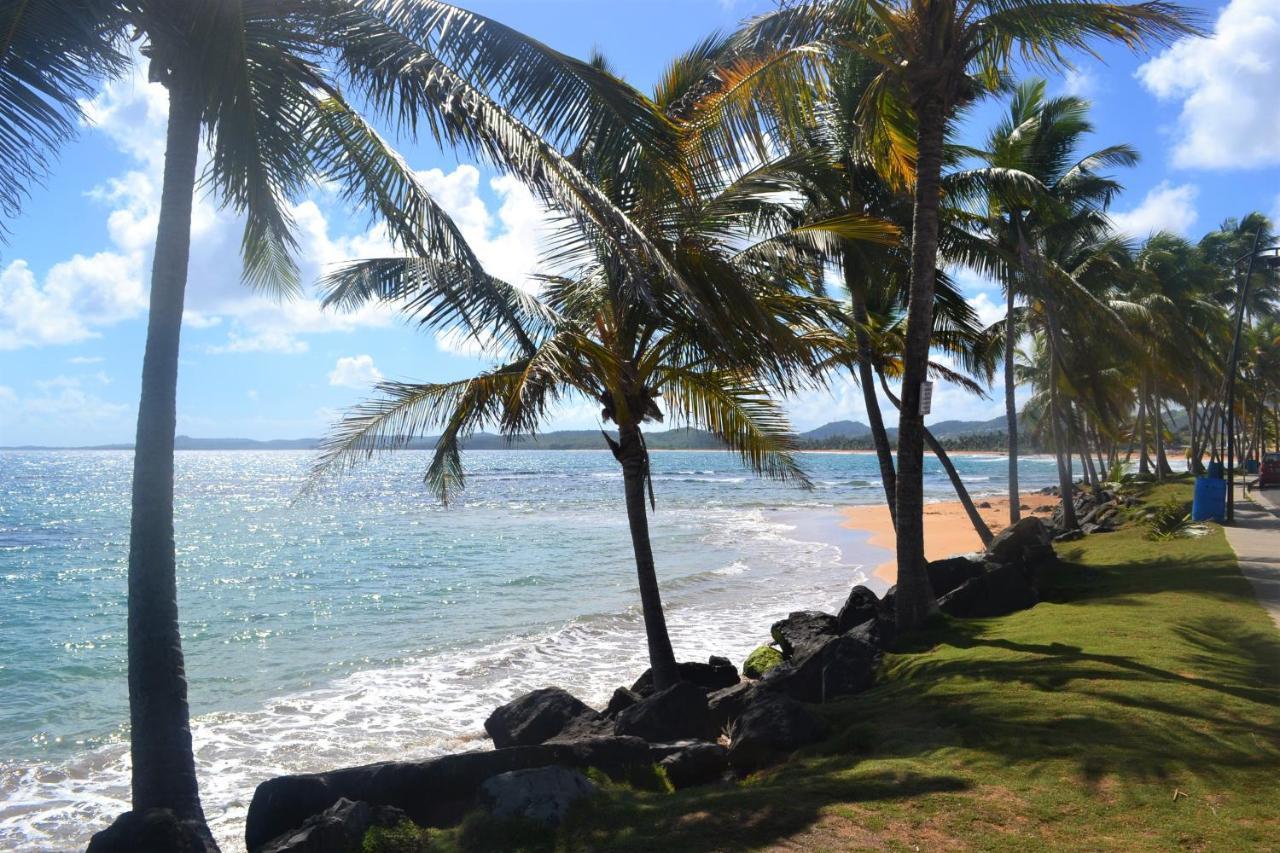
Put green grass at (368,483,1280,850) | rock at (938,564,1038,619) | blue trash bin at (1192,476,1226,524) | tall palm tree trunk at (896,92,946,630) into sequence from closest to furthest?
green grass at (368,483,1280,850), tall palm tree trunk at (896,92,946,630), rock at (938,564,1038,619), blue trash bin at (1192,476,1226,524)

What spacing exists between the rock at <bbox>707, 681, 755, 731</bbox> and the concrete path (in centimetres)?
508

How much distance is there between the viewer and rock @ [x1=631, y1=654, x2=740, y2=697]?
10414 mm

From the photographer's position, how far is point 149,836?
493cm

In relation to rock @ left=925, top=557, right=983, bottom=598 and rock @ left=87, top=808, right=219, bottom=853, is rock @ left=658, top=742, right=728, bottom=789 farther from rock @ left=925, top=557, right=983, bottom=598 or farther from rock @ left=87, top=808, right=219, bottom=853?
rock @ left=925, top=557, right=983, bottom=598

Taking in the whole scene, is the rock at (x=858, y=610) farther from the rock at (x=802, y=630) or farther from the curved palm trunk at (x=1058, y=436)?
the curved palm trunk at (x=1058, y=436)

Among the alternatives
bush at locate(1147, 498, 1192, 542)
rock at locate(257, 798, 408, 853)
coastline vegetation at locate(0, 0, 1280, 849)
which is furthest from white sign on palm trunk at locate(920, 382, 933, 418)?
bush at locate(1147, 498, 1192, 542)

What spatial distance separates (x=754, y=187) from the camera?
32.0ft

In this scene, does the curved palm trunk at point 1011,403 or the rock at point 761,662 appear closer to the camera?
the rock at point 761,662

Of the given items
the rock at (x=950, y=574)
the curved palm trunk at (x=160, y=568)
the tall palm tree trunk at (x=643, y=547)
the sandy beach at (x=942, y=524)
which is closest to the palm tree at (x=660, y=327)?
the tall palm tree trunk at (x=643, y=547)

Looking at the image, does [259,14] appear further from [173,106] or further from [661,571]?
[661,571]

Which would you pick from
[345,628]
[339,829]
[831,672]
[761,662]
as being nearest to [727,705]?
[831,672]

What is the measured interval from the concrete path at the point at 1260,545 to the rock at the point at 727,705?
508cm

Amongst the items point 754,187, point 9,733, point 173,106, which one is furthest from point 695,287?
point 9,733

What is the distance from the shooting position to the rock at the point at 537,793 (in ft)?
15.6
